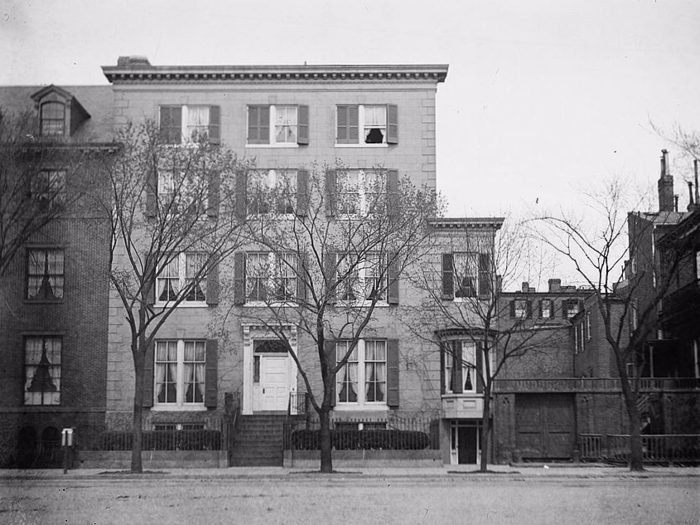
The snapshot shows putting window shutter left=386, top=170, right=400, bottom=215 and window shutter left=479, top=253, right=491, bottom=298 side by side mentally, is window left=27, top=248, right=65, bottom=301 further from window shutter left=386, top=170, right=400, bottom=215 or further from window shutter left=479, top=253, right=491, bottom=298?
window shutter left=479, top=253, right=491, bottom=298

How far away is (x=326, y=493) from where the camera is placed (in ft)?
82.6

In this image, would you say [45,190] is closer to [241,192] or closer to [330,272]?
[241,192]

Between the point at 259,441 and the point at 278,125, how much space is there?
42.9 ft

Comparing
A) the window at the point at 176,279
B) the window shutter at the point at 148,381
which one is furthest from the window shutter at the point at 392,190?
the window shutter at the point at 148,381

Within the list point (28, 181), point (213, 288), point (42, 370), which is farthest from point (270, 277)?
point (42, 370)

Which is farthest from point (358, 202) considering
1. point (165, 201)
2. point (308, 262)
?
point (165, 201)

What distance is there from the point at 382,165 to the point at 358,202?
4848 mm

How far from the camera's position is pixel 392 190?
40281 mm

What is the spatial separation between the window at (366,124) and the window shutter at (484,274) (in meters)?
6.36

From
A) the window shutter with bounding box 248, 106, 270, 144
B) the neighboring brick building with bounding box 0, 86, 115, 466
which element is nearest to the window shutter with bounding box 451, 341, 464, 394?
the window shutter with bounding box 248, 106, 270, 144

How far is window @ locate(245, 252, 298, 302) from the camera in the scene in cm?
3675

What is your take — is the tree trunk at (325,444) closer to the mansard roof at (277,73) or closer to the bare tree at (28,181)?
the bare tree at (28,181)

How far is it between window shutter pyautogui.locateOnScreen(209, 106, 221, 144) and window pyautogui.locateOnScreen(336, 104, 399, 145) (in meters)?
4.82

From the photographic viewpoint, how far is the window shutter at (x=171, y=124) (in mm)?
36156
